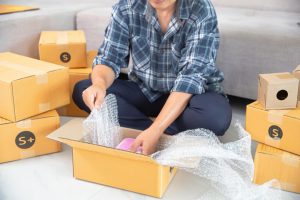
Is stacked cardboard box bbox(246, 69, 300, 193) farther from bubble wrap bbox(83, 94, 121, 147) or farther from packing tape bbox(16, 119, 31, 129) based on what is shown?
packing tape bbox(16, 119, 31, 129)

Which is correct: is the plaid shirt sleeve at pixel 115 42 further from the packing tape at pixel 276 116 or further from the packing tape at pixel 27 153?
the packing tape at pixel 276 116

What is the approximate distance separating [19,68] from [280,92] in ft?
2.99

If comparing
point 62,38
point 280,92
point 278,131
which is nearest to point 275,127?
point 278,131

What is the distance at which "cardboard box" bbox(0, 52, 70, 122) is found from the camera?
134cm

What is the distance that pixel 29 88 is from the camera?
4.51ft

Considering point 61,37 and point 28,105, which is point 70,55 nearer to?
point 61,37

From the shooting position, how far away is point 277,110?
4.04 ft

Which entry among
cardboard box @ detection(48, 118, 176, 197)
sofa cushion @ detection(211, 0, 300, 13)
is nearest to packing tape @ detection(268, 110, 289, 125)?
cardboard box @ detection(48, 118, 176, 197)

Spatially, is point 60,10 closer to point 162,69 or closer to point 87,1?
point 87,1

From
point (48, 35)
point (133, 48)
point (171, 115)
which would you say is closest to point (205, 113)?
point (171, 115)

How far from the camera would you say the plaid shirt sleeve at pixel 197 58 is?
1269 mm

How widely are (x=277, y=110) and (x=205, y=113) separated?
22cm

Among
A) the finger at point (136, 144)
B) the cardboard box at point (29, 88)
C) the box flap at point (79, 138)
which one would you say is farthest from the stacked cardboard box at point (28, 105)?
the finger at point (136, 144)

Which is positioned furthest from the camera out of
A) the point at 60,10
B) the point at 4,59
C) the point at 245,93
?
the point at 60,10
